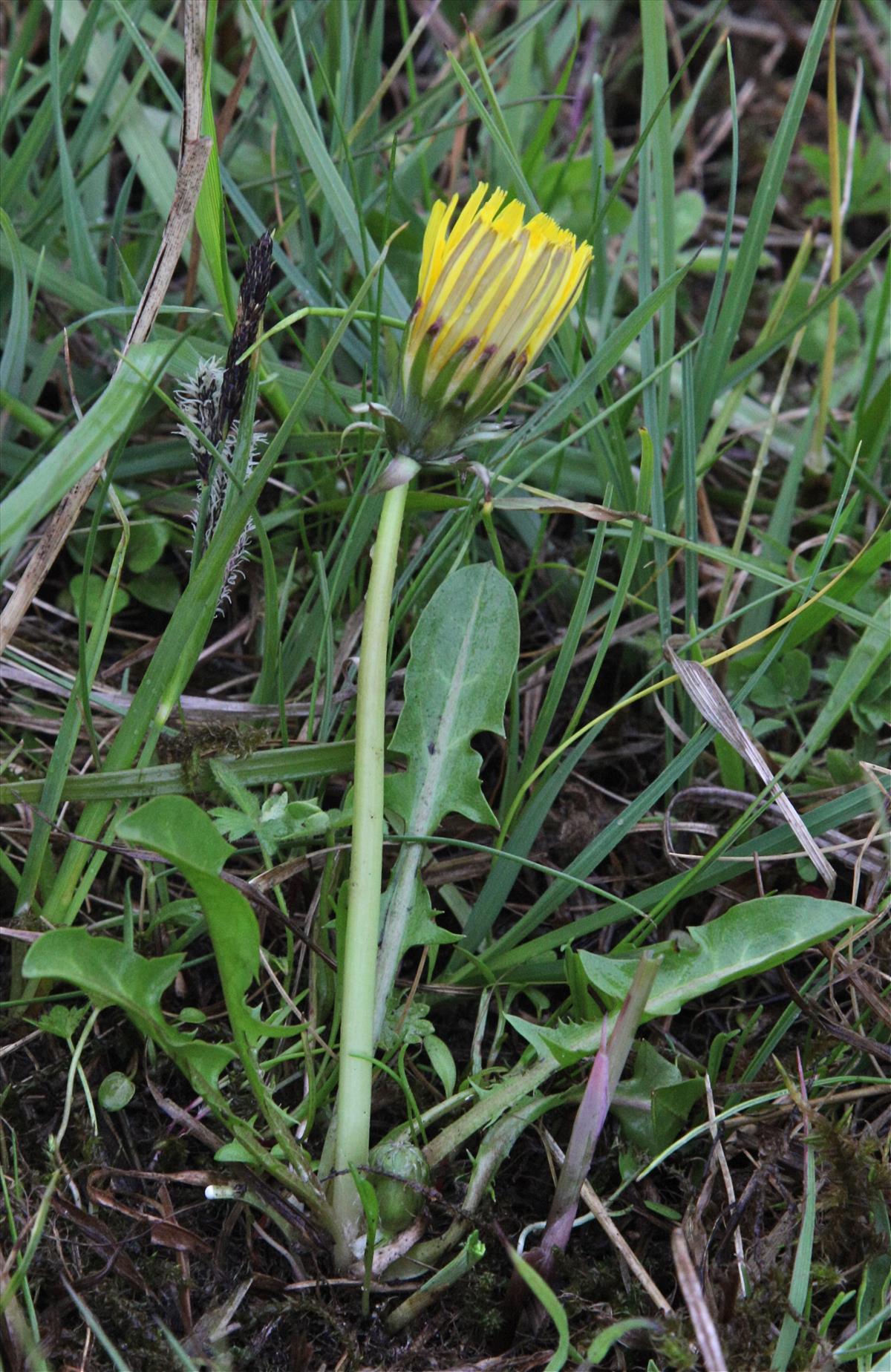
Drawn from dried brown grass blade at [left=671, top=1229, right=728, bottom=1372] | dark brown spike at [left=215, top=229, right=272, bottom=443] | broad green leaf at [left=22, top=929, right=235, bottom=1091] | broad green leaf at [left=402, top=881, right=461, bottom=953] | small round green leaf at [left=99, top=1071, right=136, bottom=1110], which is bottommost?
small round green leaf at [left=99, top=1071, right=136, bottom=1110]

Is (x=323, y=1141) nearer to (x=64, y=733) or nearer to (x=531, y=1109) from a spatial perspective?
(x=531, y=1109)

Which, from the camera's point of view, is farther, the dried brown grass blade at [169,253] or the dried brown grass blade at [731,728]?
the dried brown grass blade at [731,728]

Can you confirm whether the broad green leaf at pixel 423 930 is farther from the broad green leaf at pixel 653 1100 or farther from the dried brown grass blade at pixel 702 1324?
the dried brown grass blade at pixel 702 1324

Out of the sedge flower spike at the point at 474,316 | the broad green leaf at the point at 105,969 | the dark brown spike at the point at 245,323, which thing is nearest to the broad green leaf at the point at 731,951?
the broad green leaf at the point at 105,969

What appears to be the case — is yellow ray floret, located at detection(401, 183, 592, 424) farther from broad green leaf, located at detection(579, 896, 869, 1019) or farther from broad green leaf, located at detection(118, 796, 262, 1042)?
broad green leaf, located at detection(579, 896, 869, 1019)

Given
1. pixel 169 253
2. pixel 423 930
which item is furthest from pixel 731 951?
pixel 169 253

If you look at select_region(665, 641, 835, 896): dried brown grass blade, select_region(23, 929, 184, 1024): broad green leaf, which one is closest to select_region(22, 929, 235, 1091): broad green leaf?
select_region(23, 929, 184, 1024): broad green leaf

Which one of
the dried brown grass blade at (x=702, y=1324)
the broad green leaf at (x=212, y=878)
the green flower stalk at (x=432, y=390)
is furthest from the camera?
the green flower stalk at (x=432, y=390)
